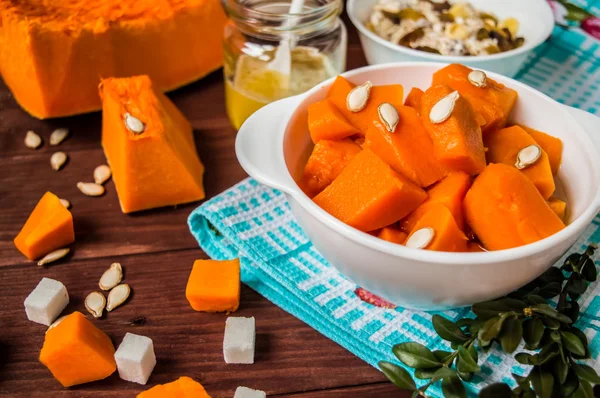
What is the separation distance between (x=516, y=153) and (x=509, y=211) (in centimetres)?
14

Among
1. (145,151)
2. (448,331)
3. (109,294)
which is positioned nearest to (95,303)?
(109,294)

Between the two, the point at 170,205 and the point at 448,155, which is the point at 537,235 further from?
the point at 170,205

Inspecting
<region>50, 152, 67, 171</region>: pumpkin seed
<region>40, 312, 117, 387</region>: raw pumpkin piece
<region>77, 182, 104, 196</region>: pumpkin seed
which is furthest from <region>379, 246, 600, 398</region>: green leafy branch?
<region>50, 152, 67, 171</region>: pumpkin seed

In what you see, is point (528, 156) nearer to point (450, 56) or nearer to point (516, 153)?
point (516, 153)

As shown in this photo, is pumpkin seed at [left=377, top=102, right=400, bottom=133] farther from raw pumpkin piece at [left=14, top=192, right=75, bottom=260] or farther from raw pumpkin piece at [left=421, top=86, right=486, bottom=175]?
raw pumpkin piece at [left=14, top=192, right=75, bottom=260]

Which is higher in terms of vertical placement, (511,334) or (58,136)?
(511,334)

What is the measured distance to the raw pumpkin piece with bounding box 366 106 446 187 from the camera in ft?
2.56

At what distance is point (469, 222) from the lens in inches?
30.2

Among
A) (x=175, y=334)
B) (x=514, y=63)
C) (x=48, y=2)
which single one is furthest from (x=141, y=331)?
(x=514, y=63)

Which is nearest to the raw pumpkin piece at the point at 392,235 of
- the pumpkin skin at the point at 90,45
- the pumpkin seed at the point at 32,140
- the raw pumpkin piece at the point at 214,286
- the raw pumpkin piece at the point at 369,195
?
the raw pumpkin piece at the point at 369,195

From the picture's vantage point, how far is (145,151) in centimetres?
100

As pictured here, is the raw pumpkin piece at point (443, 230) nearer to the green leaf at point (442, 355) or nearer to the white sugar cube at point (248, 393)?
the green leaf at point (442, 355)

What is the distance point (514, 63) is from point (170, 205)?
0.67 metres

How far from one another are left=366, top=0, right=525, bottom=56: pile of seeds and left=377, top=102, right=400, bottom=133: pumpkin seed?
46cm
